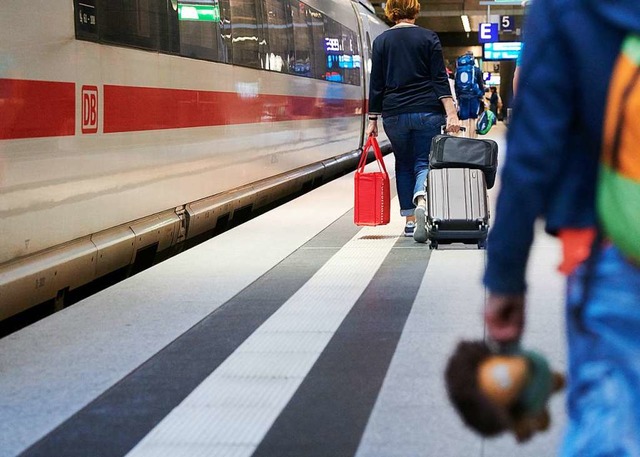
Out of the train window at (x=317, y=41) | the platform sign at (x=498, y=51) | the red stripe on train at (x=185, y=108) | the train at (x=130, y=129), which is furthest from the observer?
the platform sign at (x=498, y=51)

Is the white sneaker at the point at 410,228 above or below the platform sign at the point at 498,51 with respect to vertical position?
below

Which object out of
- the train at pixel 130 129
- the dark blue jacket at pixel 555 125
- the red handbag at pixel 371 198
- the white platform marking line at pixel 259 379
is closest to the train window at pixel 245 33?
the train at pixel 130 129

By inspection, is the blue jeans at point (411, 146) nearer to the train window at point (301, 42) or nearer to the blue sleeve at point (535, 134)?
the train window at point (301, 42)

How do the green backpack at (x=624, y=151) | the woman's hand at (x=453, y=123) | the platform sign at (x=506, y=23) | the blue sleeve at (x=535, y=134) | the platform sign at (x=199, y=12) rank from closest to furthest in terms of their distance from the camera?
the green backpack at (x=624, y=151), the blue sleeve at (x=535, y=134), the woman's hand at (x=453, y=123), the platform sign at (x=199, y=12), the platform sign at (x=506, y=23)

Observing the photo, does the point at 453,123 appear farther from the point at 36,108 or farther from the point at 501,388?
the point at 501,388

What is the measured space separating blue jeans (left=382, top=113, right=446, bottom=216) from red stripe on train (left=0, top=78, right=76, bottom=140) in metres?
2.39

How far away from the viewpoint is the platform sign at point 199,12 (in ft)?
28.1

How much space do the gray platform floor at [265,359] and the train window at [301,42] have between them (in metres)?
6.16

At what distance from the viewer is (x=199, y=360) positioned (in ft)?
15.0

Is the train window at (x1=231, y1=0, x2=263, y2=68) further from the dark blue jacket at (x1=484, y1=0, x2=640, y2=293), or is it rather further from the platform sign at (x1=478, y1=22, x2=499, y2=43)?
the platform sign at (x1=478, y1=22, x2=499, y2=43)

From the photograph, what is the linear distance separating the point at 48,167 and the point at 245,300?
1.30 meters

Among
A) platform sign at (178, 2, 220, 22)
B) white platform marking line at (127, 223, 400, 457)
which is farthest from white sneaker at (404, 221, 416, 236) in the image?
platform sign at (178, 2, 220, 22)

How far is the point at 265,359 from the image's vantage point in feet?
15.1

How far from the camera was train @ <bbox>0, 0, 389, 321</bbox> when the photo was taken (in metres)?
5.82
